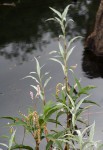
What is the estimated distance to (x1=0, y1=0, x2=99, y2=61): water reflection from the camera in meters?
6.54

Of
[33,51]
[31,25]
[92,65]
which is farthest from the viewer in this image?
[31,25]

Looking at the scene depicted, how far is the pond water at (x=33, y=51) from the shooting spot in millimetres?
4887

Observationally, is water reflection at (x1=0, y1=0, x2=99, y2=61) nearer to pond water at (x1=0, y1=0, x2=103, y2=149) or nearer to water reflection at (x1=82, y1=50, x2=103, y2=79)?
pond water at (x1=0, y1=0, x2=103, y2=149)

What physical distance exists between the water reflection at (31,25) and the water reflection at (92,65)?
881 millimetres

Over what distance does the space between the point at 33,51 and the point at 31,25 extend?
1.03 metres

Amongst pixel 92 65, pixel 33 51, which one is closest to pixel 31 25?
pixel 33 51

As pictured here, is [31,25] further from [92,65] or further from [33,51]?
[92,65]

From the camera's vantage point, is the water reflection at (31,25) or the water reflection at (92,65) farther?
the water reflection at (31,25)

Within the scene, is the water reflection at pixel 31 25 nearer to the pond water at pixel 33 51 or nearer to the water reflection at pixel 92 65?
the pond water at pixel 33 51

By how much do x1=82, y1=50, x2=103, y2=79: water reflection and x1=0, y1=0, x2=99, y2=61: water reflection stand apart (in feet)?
2.89

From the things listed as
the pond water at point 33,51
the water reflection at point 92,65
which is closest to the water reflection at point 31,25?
the pond water at point 33,51

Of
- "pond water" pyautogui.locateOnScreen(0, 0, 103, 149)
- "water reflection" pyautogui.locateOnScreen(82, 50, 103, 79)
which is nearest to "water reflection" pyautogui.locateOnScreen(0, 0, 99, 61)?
"pond water" pyautogui.locateOnScreen(0, 0, 103, 149)

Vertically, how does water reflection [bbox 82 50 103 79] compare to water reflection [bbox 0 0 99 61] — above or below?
below

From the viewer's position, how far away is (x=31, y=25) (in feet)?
23.6
